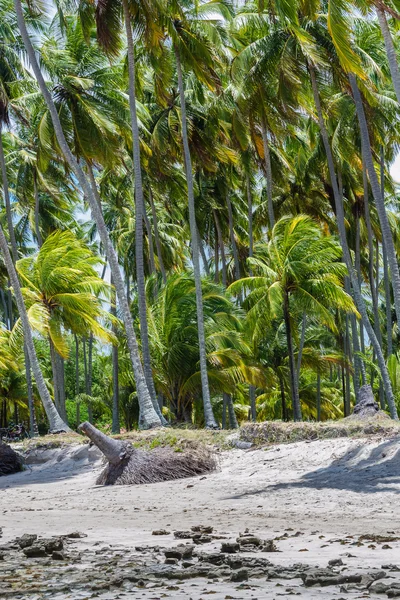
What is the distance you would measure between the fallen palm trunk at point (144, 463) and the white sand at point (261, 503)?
0.39 m

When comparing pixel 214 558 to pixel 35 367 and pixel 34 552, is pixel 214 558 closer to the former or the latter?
pixel 34 552

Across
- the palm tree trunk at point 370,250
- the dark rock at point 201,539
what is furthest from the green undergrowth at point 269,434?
the palm tree trunk at point 370,250

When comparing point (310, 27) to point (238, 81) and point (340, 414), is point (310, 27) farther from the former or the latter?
point (340, 414)

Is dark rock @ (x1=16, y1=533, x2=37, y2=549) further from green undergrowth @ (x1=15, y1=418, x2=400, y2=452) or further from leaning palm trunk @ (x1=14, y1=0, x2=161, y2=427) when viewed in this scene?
leaning palm trunk @ (x1=14, y1=0, x2=161, y2=427)

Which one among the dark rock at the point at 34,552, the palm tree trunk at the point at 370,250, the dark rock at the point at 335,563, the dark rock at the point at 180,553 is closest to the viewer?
the dark rock at the point at 335,563

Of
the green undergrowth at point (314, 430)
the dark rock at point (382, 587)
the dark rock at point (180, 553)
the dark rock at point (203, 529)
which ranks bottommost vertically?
the dark rock at point (382, 587)

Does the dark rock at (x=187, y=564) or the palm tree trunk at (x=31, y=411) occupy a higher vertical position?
the palm tree trunk at (x=31, y=411)

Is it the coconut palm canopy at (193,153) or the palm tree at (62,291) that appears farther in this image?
the palm tree at (62,291)

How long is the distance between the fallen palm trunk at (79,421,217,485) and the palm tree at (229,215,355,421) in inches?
316

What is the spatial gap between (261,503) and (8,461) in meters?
8.19

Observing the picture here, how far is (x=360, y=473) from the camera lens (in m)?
12.0

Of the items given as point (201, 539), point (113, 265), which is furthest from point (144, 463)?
point (201, 539)

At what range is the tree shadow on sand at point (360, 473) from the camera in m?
11.1

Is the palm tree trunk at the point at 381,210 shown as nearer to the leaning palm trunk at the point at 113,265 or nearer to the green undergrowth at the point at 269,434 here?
the green undergrowth at the point at 269,434
